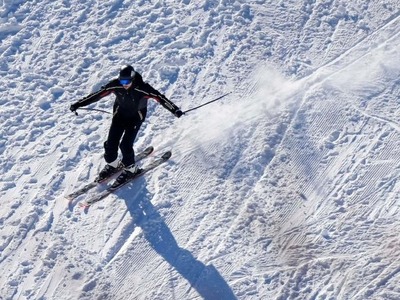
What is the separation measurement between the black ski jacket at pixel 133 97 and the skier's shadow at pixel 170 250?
1.30 meters

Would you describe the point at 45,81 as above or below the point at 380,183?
above

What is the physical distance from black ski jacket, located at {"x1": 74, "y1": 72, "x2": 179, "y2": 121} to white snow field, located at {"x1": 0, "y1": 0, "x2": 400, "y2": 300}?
1.30m

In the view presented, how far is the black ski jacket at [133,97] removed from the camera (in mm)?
12555

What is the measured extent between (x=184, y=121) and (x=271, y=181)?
205 cm

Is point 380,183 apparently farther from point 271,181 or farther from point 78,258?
point 78,258

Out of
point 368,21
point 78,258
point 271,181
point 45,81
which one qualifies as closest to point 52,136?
point 45,81

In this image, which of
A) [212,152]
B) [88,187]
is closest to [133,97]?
[88,187]

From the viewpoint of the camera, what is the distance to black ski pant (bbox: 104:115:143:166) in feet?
42.7

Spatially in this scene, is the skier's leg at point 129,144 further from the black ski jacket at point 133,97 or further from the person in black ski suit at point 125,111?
the black ski jacket at point 133,97

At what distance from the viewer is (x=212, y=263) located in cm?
1238

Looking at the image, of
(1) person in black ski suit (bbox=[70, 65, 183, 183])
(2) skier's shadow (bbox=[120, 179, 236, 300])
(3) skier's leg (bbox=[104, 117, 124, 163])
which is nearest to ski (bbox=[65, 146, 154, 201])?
(1) person in black ski suit (bbox=[70, 65, 183, 183])

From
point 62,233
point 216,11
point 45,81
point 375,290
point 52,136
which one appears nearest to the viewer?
point 375,290

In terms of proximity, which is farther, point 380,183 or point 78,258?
point 380,183

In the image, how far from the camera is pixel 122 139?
13.1 metres
